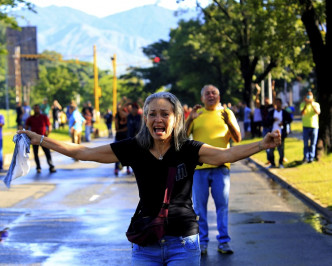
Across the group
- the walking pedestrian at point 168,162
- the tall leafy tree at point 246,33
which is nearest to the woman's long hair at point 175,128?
the walking pedestrian at point 168,162

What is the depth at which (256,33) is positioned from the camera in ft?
115

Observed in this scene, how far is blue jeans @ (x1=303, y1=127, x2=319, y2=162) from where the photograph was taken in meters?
18.9

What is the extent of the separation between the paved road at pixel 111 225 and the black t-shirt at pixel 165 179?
3350 mm

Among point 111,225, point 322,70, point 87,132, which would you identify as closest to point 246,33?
point 87,132

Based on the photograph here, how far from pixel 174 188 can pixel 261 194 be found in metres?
9.80

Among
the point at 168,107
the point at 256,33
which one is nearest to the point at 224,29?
the point at 256,33

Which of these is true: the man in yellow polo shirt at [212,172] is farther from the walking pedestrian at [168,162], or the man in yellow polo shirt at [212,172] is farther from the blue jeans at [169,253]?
the blue jeans at [169,253]

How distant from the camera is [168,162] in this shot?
4.49m

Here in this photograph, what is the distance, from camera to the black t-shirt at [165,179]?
14.5ft

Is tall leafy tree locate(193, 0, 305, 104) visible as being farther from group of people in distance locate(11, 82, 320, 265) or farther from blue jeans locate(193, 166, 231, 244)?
group of people in distance locate(11, 82, 320, 265)

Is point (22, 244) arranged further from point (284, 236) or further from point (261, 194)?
point (261, 194)

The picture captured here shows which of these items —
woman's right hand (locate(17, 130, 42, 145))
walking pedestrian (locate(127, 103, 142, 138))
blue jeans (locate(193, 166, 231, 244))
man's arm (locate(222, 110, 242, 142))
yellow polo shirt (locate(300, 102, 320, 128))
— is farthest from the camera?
yellow polo shirt (locate(300, 102, 320, 128))

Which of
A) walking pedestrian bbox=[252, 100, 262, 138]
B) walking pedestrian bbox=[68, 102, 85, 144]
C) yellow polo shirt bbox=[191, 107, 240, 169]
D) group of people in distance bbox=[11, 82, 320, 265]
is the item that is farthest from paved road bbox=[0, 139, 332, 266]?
walking pedestrian bbox=[252, 100, 262, 138]

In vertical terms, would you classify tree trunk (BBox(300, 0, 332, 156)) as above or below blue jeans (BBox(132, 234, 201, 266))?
above
